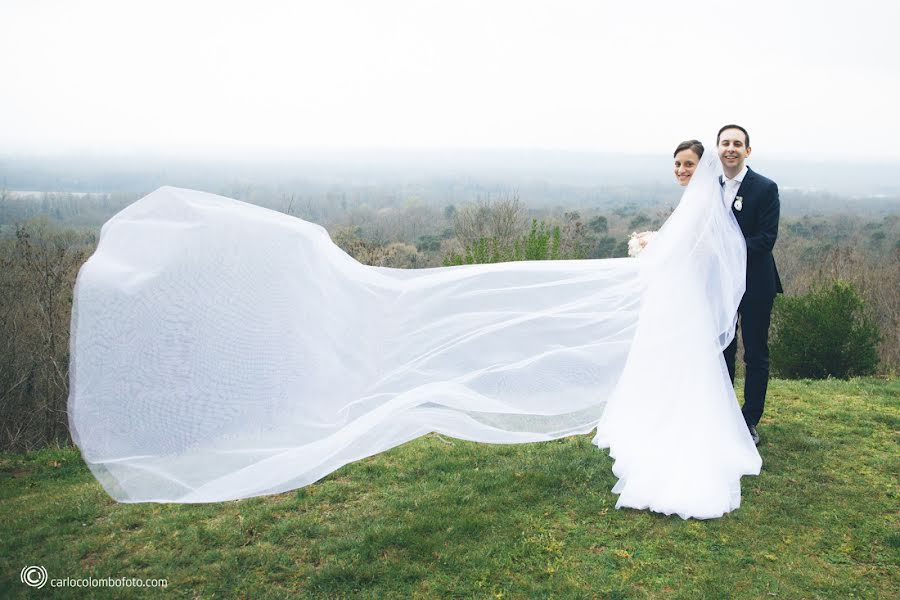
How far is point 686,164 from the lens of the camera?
195 inches

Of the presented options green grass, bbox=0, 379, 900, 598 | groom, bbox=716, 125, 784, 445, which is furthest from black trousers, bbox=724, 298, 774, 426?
green grass, bbox=0, 379, 900, 598

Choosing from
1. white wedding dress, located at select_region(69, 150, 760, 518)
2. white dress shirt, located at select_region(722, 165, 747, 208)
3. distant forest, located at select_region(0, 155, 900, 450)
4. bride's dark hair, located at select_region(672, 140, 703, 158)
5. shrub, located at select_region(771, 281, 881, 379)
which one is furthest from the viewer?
distant forest, located at select_region(0, 155, 900, 450)

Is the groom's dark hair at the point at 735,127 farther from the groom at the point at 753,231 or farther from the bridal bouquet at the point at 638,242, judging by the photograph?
the bridal bouquet at the point at 638,242

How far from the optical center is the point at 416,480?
5160mm

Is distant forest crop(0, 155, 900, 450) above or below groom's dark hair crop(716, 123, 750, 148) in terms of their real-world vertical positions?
below

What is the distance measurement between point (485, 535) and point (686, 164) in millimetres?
3223

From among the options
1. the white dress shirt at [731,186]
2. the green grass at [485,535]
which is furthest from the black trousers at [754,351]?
the white dress shirt at [731,186]

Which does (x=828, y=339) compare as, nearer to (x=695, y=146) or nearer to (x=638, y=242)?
(x=638, y=242)

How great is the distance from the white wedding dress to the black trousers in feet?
1.64

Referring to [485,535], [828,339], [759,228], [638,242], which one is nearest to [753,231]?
[759,228]

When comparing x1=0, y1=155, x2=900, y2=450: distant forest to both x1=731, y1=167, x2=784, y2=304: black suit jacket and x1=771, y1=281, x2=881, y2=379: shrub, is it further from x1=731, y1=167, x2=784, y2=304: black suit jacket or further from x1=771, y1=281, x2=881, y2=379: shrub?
x1=731, y1=167, x2=784, y2=304: black suit jacket

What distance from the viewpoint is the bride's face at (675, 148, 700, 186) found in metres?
4.91

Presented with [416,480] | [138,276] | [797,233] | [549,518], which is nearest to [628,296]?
[549,518]

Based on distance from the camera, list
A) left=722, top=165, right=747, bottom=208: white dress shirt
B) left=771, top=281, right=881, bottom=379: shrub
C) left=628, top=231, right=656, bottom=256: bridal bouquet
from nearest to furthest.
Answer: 1. left=722, top=165, right=747, bottom=208: white dress shirt
2. left=628, top=231, right=656, bottom=256: bridal bouquet
3. left=771, top=281, right=881, bottom=379: shrub
